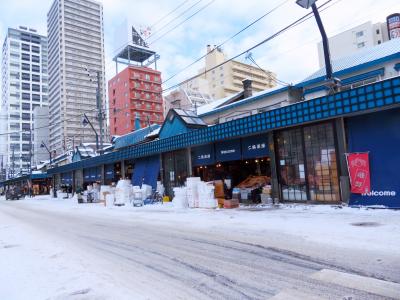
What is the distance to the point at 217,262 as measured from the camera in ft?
21.2

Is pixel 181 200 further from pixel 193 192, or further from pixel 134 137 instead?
pixel 134 137

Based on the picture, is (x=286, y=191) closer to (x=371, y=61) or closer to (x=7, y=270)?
(x=371, y=61)

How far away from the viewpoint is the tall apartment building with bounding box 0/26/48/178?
15200cm

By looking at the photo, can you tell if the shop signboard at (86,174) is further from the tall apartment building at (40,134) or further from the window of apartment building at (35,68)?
the window of apartment building at (35,68)

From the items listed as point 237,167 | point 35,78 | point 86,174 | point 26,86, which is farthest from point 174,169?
point 35,78

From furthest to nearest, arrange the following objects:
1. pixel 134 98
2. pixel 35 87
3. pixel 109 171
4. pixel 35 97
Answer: pixel 35 87 < pixel 35 97 < pixel 134 98 < pixel 109 171

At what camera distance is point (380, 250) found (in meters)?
6.45

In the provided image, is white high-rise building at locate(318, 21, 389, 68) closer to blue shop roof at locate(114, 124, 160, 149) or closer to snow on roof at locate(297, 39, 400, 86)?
blue shop roof at locate(114, 124, 160, 149)

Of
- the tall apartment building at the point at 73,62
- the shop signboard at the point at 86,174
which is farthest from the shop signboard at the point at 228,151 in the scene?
the tall apartment building at the point at 73,62

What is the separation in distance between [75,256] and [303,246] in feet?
17.9

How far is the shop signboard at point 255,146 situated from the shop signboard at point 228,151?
0.47 metres

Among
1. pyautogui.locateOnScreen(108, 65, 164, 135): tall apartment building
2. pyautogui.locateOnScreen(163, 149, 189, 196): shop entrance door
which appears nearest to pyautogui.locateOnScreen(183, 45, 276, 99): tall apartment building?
pyautogui.locateOnScreen(108, 65, 164, 135): tall apartment building

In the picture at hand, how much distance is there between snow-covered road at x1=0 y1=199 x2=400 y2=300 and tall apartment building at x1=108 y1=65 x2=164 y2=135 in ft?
265

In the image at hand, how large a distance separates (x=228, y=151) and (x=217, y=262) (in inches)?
558
